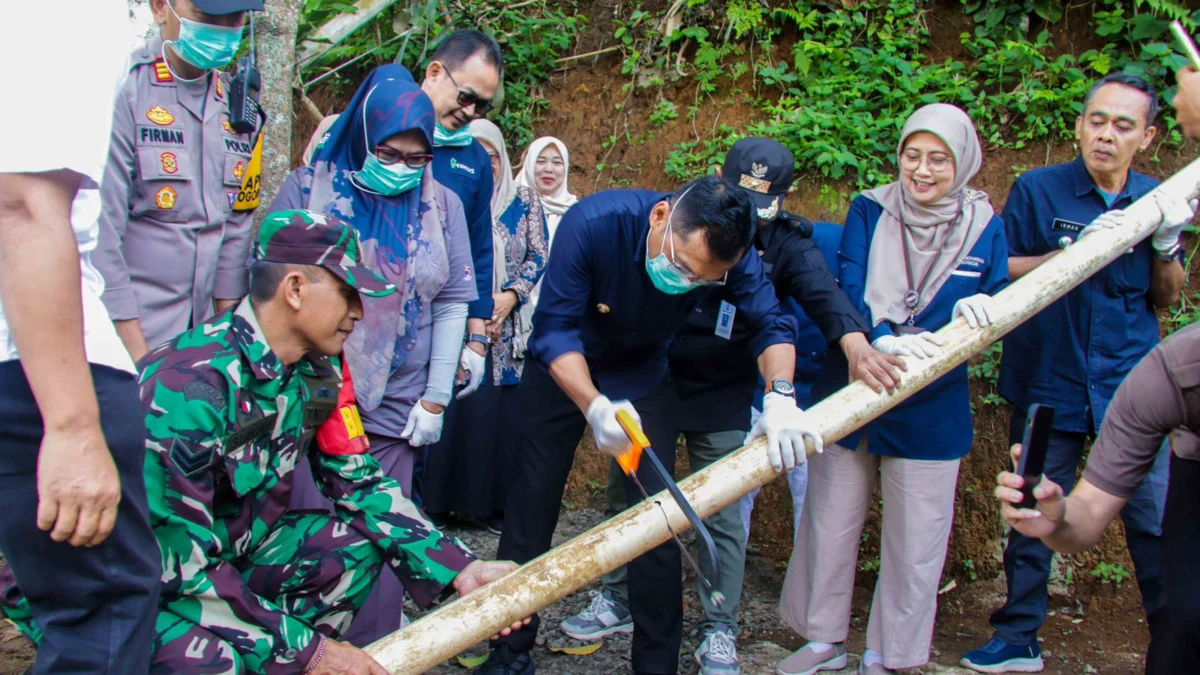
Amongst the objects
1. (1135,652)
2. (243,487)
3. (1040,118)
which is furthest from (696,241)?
(1040,118)

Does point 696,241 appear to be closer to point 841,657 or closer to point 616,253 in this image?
point 616,253

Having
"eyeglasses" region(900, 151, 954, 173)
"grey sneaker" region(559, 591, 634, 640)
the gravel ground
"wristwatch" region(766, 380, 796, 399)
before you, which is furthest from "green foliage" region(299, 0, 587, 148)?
"wristwatch" region(766, 380, 796, 399)

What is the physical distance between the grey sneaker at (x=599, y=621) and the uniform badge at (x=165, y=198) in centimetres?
221

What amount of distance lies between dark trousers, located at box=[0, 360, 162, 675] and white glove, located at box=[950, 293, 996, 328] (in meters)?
2.54

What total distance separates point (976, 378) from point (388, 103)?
3288 mm

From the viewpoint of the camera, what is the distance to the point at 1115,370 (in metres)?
3.81

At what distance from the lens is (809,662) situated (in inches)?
147

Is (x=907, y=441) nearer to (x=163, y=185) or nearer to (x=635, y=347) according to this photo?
(x=635, y=347)

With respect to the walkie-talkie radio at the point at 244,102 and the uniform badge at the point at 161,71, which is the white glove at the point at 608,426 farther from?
the uniform badge at the point at 161,71

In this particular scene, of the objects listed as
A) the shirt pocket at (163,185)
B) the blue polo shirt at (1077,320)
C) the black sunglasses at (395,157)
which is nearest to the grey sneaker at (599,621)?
the blue polo shirt at (1077,320)

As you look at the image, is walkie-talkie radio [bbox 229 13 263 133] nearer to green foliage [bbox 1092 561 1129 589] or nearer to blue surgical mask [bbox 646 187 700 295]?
blue surgical mask [bbox 646 187 700 295]

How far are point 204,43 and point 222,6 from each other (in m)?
0.15

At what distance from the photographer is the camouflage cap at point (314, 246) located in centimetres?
257

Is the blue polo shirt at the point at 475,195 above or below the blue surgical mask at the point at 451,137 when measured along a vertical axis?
below
